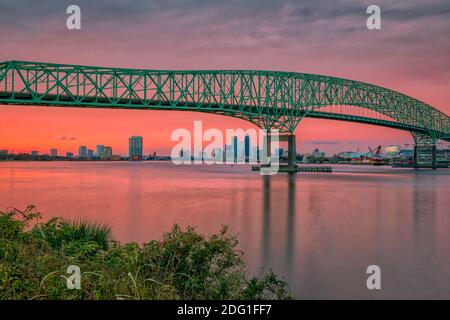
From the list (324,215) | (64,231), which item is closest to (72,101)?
(324,215)

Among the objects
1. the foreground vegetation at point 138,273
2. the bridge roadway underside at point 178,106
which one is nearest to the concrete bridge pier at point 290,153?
the bridge roadway underside at point 178,106

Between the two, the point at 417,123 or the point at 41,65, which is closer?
the point at 41,65

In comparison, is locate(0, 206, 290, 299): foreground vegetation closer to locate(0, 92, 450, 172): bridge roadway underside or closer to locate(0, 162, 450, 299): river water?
locate(0, 162, 450, 299): river water

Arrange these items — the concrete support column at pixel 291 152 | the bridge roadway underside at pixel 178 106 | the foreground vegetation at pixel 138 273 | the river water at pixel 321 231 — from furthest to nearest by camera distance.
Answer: the concrete support column at pixel 291 152
the bridge roadway underside at pixel 178 106
the river water at pixel 321 231
the foreground vegetation at pixel 138 273

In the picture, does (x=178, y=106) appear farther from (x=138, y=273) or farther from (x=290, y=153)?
(x=138, y=273)

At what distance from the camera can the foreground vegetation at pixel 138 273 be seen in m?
6.68

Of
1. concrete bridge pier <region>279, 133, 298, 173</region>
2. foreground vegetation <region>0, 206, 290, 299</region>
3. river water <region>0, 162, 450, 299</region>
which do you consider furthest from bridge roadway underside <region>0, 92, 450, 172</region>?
foreground vegetation <region>0, 206, 290, 299</region>

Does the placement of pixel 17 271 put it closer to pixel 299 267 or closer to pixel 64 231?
pixel 64 231

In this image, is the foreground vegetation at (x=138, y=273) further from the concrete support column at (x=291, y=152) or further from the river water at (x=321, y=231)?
the concrete support column at (x=291, y=152)

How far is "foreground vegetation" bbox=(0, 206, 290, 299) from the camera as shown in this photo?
668cm

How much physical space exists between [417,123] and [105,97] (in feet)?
344

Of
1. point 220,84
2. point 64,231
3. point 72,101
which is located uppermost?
point 220,84

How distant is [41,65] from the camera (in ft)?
254
